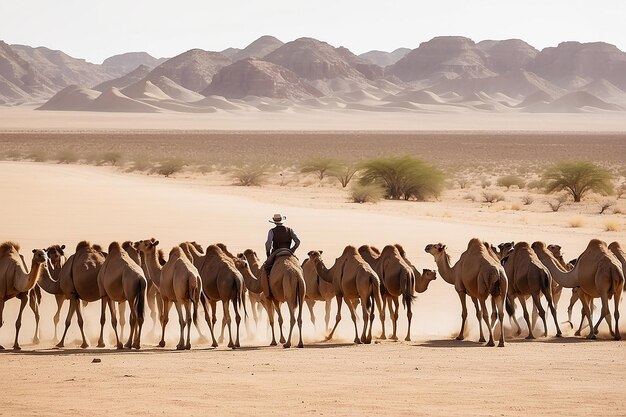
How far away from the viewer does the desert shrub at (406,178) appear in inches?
1654

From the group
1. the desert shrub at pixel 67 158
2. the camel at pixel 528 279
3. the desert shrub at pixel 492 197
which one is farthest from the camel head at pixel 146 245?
the desert shrub at pixel 67 158

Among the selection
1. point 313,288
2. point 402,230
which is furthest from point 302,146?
point 313,288

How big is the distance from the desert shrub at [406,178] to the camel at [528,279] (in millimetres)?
27169

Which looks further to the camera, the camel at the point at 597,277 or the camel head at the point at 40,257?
the camel at the point at 597,277

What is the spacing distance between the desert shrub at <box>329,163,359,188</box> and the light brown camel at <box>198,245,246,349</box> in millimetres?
33756

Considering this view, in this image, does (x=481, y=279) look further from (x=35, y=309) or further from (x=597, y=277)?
(x=35, y=309)

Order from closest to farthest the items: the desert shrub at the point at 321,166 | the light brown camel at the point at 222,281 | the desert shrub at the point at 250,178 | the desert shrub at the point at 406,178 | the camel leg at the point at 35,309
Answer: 1. the light brown camel at the point at 222,281
2. the camel leg at the point at 35,309
3. the desert shrub at the point at 406,178
4. the desert shrub at the point at 250,178
5. the desert shrub at the point at 321,166

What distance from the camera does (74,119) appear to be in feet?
549

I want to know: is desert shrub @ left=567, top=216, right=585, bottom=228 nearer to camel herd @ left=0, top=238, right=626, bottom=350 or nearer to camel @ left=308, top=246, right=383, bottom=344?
camel herd @ left=0, top=238, right=626, bottom=350

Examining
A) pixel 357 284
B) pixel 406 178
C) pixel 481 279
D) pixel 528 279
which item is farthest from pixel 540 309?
Result: pixel 406 178

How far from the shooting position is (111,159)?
203ft

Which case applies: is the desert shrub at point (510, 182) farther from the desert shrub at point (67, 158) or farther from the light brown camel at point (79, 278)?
the light brown camel at point (79, 278)

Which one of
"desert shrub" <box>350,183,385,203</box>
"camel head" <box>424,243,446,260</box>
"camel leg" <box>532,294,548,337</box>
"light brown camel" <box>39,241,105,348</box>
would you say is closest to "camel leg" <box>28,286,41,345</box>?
"light brown camel" <box>39,241,105,348</box>

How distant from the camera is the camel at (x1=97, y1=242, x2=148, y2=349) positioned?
13180 millimetres
